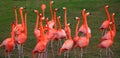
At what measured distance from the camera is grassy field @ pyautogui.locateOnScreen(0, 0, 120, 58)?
8.01 meters

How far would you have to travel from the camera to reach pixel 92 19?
450 inches

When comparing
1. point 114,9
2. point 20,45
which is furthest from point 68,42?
point 114,9

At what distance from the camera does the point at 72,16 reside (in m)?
12.0

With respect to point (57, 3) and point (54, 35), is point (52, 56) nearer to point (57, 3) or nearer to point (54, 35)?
point (54, 35)

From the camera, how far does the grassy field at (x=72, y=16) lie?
801 centimetres

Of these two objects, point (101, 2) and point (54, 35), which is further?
point (101, 2)

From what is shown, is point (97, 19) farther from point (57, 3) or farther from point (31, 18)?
point (57, 3)

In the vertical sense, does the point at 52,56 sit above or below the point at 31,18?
below

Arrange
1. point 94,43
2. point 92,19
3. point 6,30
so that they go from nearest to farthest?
point 94,43 → point 6,30 → point 92,19

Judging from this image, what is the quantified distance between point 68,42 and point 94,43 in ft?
6.76

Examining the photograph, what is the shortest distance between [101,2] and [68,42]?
26.8 ft

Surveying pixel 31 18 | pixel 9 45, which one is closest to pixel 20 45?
pixel 9 45

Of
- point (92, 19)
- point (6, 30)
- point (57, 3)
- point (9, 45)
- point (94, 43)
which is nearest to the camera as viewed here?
point (9, 45)

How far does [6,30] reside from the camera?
10.0 m
